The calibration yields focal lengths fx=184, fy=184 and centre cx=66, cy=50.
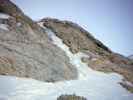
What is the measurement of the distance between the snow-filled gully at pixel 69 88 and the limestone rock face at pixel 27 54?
817 mm

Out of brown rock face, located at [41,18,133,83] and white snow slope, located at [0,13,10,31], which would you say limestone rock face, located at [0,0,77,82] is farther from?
brown rock face, located at [41,18,133,83]

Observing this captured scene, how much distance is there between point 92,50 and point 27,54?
42.5 ft

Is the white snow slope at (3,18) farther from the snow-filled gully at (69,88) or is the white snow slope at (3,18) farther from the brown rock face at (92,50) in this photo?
the brown rock face at (92,50)

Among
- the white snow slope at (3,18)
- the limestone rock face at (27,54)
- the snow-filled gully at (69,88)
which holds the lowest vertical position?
the snow-filled gully at (69,88)

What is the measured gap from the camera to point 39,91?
11.7 metres

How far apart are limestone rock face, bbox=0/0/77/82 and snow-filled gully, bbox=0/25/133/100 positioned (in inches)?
32.2

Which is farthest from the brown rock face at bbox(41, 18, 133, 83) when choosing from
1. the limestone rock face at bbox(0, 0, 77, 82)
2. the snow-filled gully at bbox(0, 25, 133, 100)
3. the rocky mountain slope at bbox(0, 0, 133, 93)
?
the limestone rock face at bbox(0, 0, 77, 82)

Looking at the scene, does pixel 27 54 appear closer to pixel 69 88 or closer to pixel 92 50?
pixel 69 88

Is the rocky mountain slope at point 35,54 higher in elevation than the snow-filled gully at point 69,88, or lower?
higher

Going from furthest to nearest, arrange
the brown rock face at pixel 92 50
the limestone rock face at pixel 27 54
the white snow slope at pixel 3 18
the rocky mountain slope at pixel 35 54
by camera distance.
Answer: the brown rock face at pixel 92 50 < the white snow slope at pixel 3 18 < the rocky mountain slope at pixel 35 54 < the limestone rock face at pixel 27 54

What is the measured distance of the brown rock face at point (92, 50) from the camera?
22152 mm

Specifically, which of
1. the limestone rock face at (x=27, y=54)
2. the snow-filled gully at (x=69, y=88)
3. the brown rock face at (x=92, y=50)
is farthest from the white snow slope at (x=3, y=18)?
the brown rock face at (x=92, y=50)

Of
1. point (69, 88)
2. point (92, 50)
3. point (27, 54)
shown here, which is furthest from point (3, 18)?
point (92, 50)

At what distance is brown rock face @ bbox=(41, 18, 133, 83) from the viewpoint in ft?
72.7
